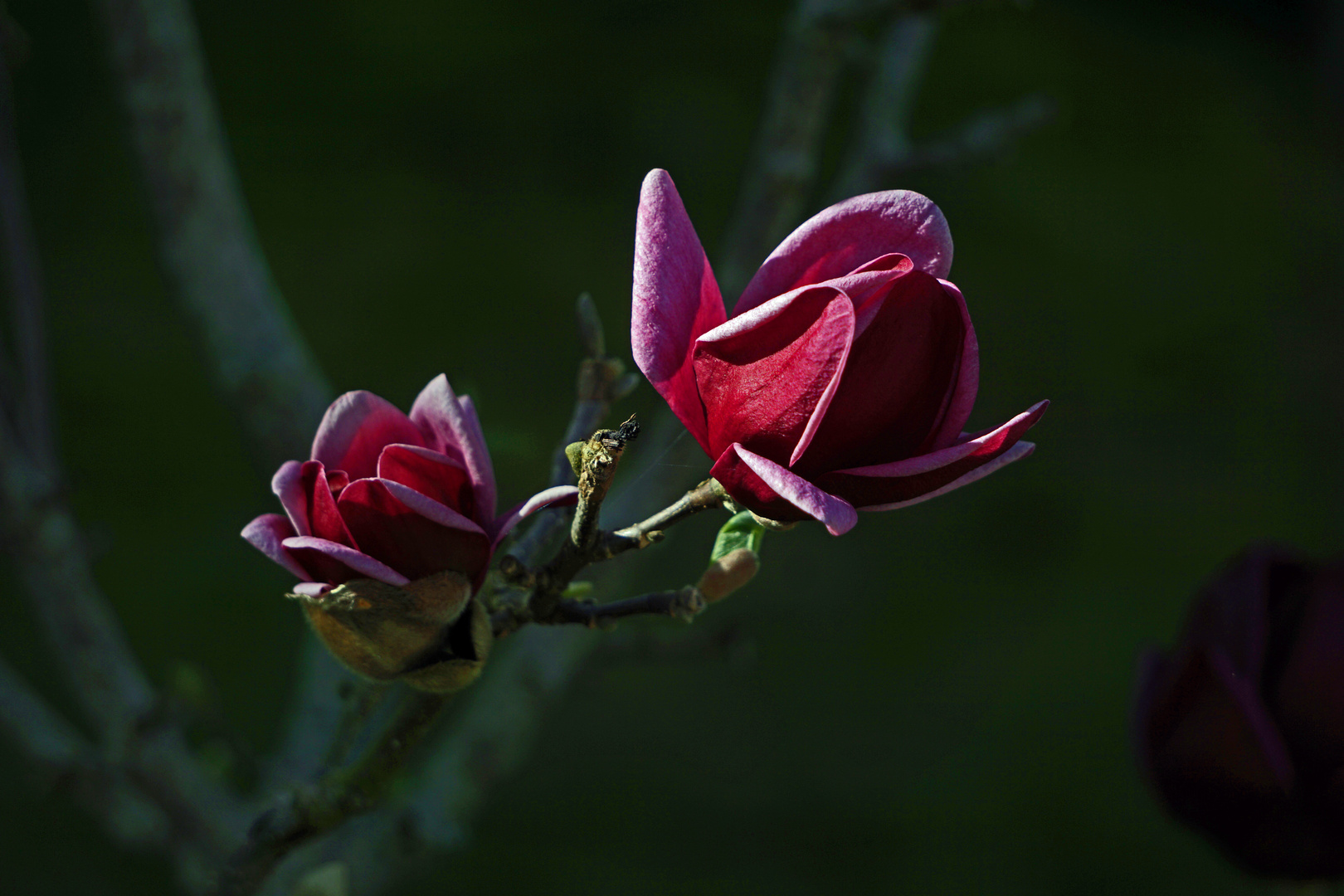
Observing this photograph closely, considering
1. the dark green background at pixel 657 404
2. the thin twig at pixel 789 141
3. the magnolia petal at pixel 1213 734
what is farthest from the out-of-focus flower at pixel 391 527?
the dark green background at pixel 657 404

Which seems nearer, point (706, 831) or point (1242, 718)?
point (1242, 718)

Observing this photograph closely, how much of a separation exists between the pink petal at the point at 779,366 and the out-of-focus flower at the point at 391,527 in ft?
0.16

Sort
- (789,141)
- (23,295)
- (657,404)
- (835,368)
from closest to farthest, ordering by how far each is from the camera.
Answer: (835,368), (23,295), (789,141), (657,404)

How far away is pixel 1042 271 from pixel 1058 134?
32cm

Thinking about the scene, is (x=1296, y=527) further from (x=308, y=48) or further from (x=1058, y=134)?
(x=308, y=48)

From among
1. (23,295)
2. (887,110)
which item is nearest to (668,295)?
(23,295)

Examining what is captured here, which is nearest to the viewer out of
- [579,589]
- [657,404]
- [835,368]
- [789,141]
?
[835,368]

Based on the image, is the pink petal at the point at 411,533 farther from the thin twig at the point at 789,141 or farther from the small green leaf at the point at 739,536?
the thin twig at the point at 789,141

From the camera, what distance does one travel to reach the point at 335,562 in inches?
11.7

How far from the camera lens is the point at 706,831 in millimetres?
1698

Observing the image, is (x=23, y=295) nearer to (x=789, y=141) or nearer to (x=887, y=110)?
(x=789, y=141)

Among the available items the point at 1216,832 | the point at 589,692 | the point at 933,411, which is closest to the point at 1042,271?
the point at 589,692

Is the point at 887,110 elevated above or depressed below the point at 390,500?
above

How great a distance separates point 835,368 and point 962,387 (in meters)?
0.04
